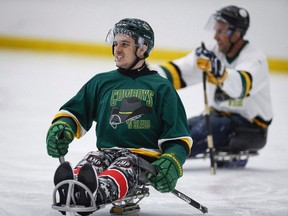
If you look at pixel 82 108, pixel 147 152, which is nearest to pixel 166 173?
pixel 147 152

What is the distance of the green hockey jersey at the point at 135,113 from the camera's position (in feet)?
8.42

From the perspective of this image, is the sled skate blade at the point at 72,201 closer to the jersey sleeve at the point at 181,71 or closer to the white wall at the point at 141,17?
the jersey sleeve at the point at 181,71

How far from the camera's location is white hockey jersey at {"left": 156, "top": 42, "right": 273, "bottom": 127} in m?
4.38

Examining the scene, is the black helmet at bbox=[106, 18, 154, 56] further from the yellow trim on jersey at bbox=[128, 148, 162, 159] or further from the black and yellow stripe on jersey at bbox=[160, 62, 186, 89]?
the black and yellow stripe on jersey at bbox=[160, 62, 186, 89]

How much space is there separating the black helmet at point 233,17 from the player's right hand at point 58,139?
7.25 ft

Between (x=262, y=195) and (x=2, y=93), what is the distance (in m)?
3.34

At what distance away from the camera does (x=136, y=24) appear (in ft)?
8.66

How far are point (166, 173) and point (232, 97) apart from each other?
1932 millimetres

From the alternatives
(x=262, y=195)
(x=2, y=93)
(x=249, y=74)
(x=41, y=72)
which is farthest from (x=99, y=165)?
(x=41, y=72)

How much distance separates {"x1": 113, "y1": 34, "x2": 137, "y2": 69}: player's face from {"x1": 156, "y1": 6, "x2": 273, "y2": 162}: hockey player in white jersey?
5.48 ft

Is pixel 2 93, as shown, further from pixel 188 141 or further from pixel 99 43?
pixel 188 141

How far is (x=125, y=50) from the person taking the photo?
2656 millimetres

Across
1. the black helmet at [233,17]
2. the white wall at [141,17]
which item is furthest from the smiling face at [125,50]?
the white wall at [141,17]

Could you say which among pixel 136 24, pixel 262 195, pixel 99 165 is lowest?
Result: pixel 262 195
